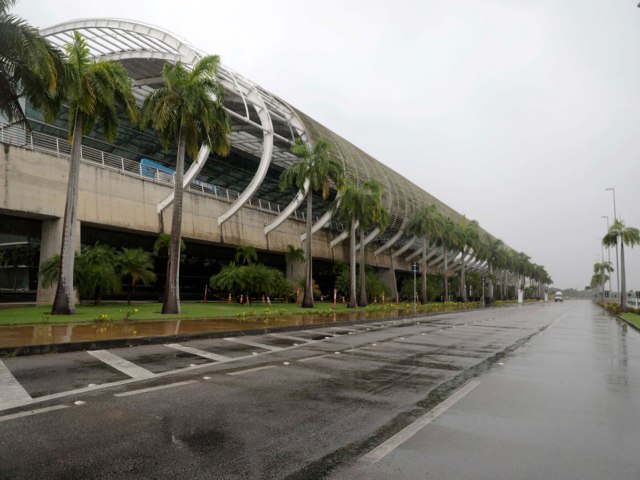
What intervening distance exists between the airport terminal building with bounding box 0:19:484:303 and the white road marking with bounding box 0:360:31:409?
17.3 metres

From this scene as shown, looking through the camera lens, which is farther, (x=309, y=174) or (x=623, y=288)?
(x=623, y=288)

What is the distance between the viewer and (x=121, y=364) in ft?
28.3

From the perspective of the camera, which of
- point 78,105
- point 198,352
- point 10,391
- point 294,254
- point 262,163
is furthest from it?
point 294,254

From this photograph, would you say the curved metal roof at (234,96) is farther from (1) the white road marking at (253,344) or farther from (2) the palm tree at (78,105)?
(1) the white road marking at (253,344)

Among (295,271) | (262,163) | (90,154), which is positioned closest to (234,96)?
(262,163)

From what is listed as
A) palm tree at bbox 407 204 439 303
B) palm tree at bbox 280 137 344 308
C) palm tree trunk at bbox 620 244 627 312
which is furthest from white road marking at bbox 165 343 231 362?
palm tree trunk at bbox 620 244 627 312

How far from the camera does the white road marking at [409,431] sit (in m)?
4.23

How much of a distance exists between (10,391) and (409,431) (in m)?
5.46

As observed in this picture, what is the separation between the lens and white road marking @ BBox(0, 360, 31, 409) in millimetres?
5719

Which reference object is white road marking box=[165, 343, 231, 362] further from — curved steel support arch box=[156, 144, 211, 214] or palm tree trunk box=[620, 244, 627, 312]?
palm tree trunk box=[620, 244, 627, 312]

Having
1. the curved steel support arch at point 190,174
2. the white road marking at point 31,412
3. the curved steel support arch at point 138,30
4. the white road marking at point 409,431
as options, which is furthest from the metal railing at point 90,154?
the white road marking at point 409,431

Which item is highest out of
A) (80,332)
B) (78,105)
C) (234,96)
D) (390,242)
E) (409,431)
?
(234,96)

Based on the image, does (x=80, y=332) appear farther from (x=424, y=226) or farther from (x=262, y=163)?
(x=424, y=226)

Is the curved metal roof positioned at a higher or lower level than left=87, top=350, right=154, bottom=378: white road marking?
higher
